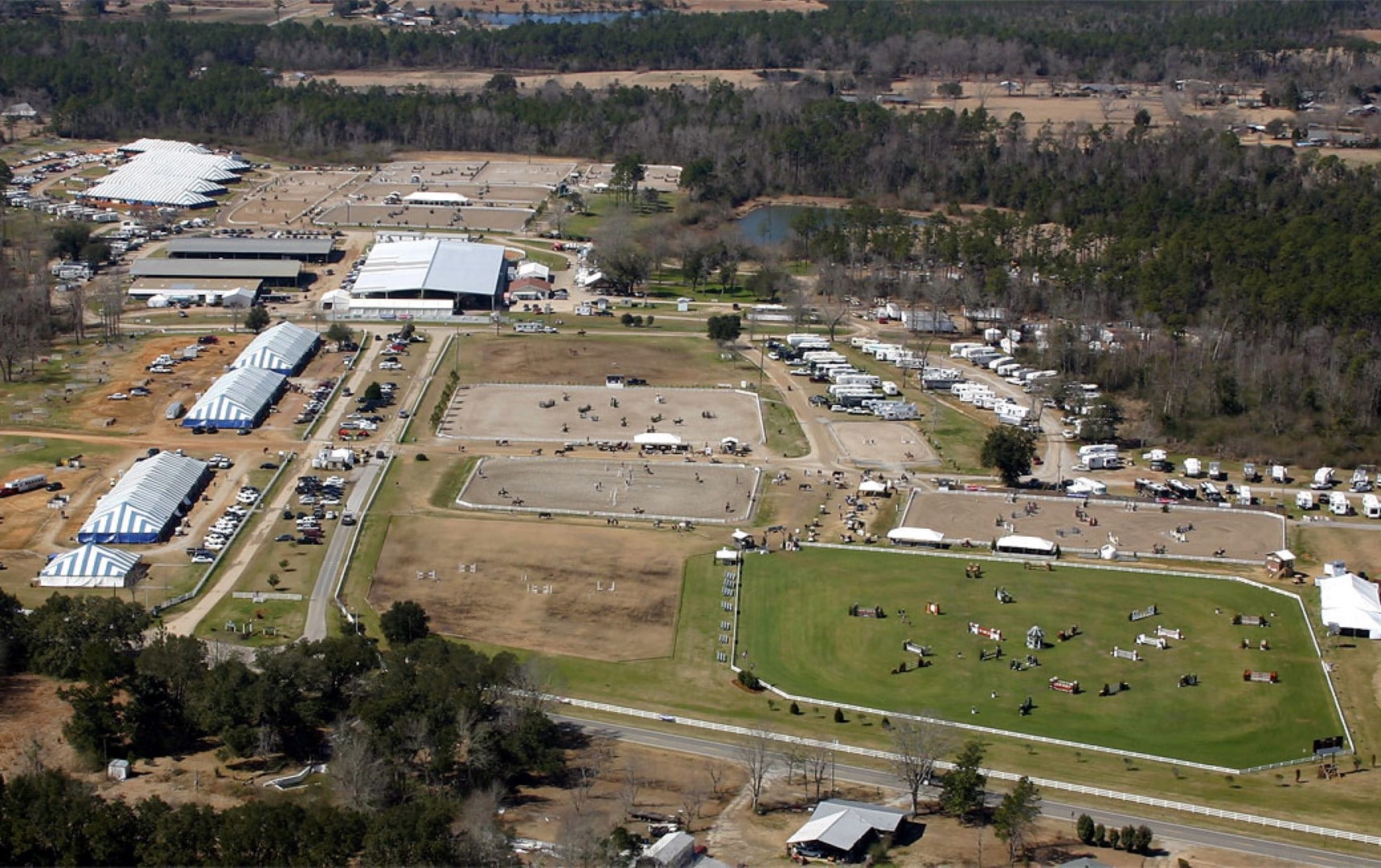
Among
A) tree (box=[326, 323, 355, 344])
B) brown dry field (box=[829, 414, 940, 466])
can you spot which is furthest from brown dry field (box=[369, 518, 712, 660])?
tree (box=[326, 323, 355, 344])

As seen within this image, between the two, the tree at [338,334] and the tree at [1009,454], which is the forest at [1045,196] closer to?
the tree at [1009,454]

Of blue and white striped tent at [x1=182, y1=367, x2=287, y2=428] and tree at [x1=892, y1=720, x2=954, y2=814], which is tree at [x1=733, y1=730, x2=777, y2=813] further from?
blue and white striped tent at [x1=182, y1=367, x2=287, y2=428]

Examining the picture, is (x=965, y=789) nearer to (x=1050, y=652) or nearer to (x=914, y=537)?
(x=1050, y=652)

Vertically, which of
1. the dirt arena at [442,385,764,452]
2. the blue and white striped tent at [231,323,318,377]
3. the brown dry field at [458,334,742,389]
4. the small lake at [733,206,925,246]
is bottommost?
the dirt arena at [442,385,764,452]

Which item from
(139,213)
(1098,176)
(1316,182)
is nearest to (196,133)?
(139,213)

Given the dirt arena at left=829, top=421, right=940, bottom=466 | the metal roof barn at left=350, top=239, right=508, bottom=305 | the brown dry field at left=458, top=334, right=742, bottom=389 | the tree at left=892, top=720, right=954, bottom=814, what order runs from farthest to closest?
the metal roof barn at left=350, top=239, right=508, bottom=305, the brown dry field at left=458, top=334, right=742, bottom=389, the dirt arena at left=829, top=421, right=940, bottom=466, the tree at left=892, top=720, right=954, bottom=814

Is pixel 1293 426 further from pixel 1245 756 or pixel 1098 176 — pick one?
pixel 1098 176
